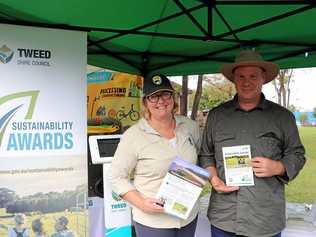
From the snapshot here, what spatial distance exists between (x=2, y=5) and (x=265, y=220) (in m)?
1.70

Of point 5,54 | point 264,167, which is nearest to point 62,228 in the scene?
point 5,54

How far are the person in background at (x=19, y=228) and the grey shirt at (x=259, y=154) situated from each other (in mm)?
1036

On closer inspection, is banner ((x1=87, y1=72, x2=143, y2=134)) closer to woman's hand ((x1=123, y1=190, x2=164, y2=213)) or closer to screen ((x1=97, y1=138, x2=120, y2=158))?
screen ((x1=97, y1=138, x2=120, y2=158))

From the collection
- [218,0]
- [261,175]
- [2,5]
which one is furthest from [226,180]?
[2,5]

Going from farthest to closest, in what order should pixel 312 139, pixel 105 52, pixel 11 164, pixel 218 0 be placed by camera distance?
pixel 312 139
pixel 105 52
pixel 218 0
pixel 11 164

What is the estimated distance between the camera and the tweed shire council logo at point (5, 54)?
2107 mm

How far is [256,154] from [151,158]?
45 cm

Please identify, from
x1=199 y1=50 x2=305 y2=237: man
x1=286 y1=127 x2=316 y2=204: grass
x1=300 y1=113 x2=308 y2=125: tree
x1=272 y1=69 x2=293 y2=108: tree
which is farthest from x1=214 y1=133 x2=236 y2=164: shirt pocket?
x1=300 y1=113 x2=308 y2=125: tree

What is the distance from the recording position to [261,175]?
5.62ft

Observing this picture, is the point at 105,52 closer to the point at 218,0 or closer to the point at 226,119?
the point at 218,0

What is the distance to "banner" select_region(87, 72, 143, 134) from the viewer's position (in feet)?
14.8

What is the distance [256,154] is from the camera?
175 cm

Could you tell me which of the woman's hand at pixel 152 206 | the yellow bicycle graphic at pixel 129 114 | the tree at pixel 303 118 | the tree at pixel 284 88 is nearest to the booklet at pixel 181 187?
the woman's hand at pixel 152 206

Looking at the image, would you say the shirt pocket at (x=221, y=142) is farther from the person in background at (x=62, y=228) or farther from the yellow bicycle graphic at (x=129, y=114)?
the yellow bicycle graphic at (x=129, y=114)
